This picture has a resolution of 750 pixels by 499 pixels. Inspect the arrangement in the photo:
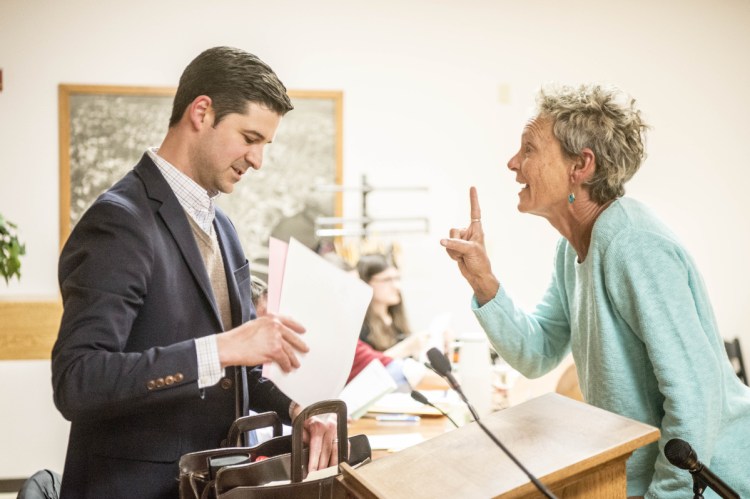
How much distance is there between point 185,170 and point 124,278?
11.5 inches

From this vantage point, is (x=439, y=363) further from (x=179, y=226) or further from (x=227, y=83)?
(x=227, y=83)

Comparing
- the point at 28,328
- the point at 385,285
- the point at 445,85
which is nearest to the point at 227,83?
the point at 385,285

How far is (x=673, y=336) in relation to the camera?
1322 mm

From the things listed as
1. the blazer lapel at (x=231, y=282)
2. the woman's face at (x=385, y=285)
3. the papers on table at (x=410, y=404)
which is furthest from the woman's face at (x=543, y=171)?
the woman's face at (x=385, y=285)

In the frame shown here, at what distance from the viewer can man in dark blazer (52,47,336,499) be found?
113 centimetres

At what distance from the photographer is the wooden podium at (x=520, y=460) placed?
0.89 metres

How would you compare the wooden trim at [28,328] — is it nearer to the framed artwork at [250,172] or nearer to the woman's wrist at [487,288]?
the framed artwork at [250,172]

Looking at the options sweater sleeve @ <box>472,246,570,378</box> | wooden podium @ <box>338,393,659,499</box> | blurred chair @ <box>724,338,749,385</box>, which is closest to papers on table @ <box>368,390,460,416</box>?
sweater sleeve @ <box>472,246,570,378</box>

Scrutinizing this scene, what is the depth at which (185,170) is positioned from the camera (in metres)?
1.38

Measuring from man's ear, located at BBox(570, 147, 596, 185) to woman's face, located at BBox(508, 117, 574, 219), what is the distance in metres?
0.01

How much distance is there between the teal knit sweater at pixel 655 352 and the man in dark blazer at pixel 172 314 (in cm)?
57

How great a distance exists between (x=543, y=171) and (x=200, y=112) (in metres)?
0.74

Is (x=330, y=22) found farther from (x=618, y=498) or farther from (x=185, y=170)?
(x=618, y=498)

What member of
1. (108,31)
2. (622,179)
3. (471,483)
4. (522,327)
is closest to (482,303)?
(522,327)
